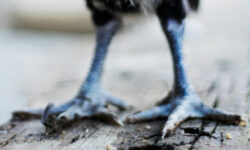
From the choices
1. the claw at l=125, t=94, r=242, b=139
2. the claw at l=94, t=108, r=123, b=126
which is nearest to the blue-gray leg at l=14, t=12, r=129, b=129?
the claw at l=94, t=108, r=123, b=126

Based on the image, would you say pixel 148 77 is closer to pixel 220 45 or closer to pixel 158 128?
pixel 158 128

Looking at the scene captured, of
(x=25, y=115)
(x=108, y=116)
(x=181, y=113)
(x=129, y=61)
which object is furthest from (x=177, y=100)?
(x=129, y=61)

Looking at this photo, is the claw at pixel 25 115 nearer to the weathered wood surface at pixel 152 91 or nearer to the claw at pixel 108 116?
the weathered wood surface at pixel 152 91

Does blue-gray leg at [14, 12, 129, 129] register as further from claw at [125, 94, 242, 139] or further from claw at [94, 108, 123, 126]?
claw at [125, 94, 242, 139]

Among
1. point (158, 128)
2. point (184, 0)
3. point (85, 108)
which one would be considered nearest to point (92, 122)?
point (85, 108)

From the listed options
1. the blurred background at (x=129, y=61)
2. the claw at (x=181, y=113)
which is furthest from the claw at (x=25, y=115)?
the claw at (x=181, y=113)

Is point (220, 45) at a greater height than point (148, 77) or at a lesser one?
lesser

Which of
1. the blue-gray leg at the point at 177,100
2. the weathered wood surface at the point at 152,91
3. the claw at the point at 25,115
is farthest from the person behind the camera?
the claw at the point at 25,115

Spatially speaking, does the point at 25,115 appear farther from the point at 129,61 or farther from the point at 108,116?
the point at 129,61
